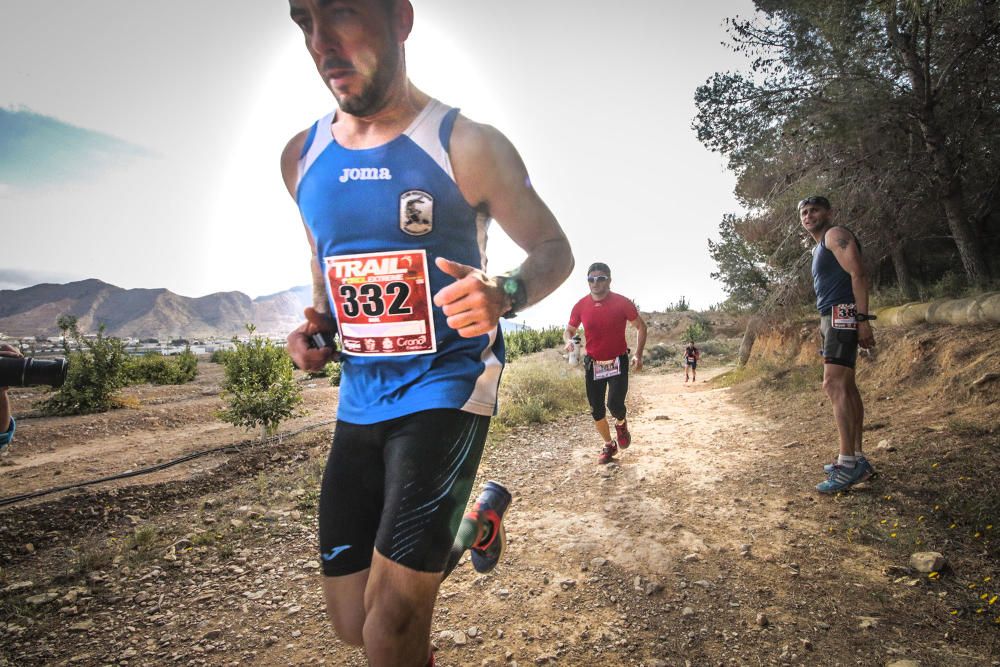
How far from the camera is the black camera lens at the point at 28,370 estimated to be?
7.30 feet

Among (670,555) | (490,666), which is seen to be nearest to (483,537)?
(490,666)

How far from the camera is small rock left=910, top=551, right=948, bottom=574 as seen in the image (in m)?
2.74

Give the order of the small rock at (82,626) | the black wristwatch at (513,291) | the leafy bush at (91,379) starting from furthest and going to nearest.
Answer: the leafy bush at (91,379)
the small rock at (82,626)
the black wristwatch at (513,291)

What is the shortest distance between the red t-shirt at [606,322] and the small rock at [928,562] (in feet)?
10.7

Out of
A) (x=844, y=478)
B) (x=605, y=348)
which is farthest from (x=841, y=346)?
(x=605, y=348)

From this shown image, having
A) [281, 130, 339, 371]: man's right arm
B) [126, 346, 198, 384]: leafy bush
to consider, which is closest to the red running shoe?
[281, 130, 339, 371]: man's right arm

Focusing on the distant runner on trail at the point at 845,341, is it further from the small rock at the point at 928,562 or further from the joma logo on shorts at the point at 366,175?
the joma logo on shorts at the point at 366,175

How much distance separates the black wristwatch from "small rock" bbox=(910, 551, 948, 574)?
9.94 feet

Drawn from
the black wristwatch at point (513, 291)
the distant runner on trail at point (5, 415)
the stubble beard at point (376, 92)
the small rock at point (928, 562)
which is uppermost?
the stubble beard at point (376, 92)

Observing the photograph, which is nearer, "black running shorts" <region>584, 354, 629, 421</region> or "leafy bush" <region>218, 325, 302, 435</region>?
"black running shorts" <region>584, 354, 629, 421</region>

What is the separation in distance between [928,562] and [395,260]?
349cm

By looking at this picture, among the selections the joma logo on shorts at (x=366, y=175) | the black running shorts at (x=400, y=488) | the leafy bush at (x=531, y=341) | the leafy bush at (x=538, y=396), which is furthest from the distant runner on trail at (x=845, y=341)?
the leafy bush at (x=531, y=341)

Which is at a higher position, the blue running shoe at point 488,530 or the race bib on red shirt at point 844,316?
the race bib on red shirt at point 844,316

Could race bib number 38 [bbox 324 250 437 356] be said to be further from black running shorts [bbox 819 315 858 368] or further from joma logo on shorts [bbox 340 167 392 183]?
black running shorts [bbox 819 315 858 368]
